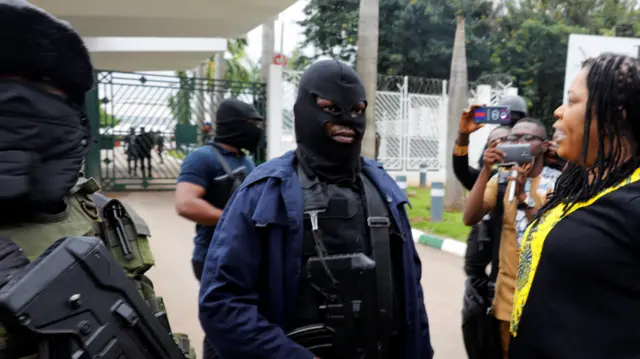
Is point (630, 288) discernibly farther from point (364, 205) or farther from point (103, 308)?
point (103, 308)

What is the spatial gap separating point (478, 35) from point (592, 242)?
17791mm

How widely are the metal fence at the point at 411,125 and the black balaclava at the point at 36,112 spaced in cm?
1239

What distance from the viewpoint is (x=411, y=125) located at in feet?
46.3

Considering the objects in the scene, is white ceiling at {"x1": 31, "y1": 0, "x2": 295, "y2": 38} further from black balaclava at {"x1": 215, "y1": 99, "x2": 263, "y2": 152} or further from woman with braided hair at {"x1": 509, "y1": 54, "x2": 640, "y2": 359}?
woman with braided hair at {"x1": 509, "y1": 54, "x2": 640, "y2": 359}

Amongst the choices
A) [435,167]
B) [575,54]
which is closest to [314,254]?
[575,54]

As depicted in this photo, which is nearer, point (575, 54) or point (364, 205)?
point (364, 205)

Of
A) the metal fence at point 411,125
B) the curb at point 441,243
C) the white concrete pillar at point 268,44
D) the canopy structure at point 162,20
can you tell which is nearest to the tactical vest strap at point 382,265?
the curb at point 441,243

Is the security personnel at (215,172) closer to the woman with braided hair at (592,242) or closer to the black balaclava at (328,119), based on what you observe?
the black balaclava at (328,119)

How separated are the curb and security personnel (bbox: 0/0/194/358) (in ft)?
17.9

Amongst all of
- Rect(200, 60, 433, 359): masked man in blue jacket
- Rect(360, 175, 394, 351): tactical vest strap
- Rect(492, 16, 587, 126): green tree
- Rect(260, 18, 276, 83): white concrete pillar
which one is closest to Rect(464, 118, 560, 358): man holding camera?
Rect(200, 60, 433, 359): masked man in blue jacket

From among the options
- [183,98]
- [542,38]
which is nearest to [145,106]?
[183,98]

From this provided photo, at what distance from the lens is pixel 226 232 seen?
63.6 inches

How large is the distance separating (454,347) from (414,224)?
13.9ft

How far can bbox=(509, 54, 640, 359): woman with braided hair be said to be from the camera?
1219 millimetres
